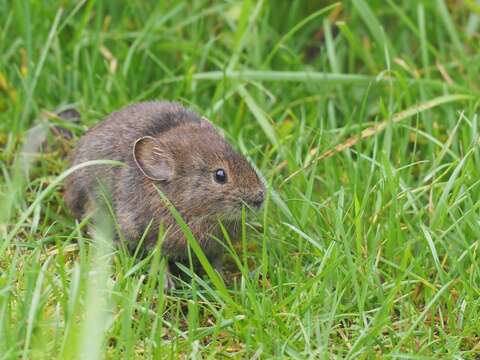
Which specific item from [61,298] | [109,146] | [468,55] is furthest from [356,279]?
[468,55]

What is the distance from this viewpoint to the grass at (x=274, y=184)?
4.11 m

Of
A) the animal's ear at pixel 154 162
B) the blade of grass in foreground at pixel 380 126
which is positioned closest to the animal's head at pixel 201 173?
the animal's ear at pixel 154 162

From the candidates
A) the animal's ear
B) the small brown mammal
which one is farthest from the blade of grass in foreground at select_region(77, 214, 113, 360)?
the animal's ear

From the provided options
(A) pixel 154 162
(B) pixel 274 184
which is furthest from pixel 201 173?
(B) pixel 274 184

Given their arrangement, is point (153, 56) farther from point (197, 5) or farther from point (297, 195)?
point (297, 195)

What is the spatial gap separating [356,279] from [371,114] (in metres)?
2.61

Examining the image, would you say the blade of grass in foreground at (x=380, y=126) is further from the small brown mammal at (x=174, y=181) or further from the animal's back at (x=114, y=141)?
the animal's back at (x=114, y=141)

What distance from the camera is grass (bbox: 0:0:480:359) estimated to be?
4.11 meters

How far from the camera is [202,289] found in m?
4.89

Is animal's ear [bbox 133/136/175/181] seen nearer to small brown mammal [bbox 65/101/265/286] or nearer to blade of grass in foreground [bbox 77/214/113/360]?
small brown mammal [bbox 65/101/265/286]

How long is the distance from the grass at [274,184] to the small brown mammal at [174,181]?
18cm

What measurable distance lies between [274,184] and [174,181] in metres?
0.70

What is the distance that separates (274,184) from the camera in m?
5.46

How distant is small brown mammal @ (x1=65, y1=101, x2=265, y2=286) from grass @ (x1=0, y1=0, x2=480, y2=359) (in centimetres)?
18
